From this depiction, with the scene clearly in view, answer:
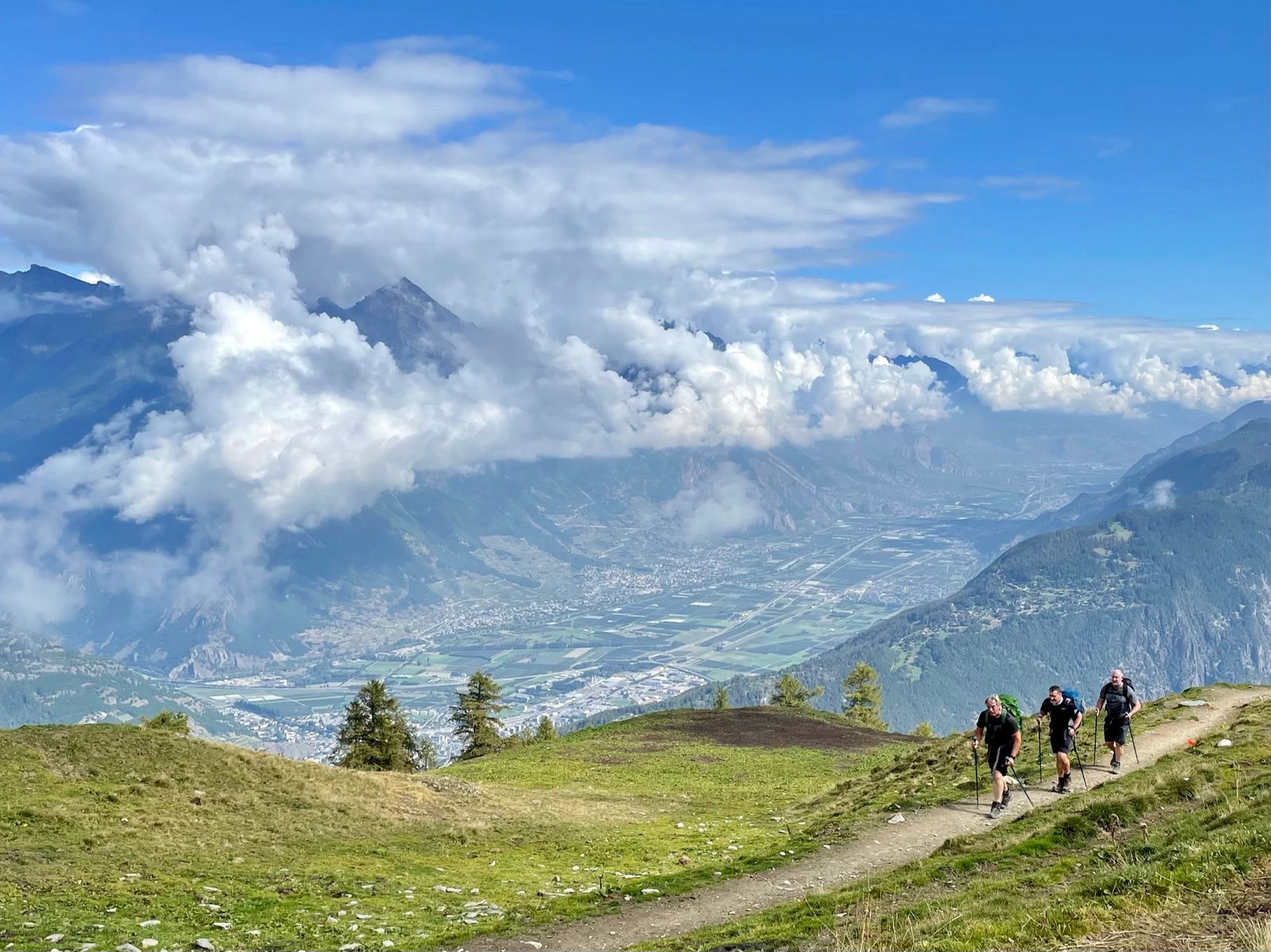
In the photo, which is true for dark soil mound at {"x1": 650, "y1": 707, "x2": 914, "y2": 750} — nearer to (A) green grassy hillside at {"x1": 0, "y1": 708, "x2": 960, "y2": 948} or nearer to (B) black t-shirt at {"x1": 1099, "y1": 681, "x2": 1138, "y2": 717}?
(A) green grassy hillside at {"x1": 0, "y1": 708, "x2": 960, "y2": 948}

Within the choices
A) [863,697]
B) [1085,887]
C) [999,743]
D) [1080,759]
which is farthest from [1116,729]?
[863,697]

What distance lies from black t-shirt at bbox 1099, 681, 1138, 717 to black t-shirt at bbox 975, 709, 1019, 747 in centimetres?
475

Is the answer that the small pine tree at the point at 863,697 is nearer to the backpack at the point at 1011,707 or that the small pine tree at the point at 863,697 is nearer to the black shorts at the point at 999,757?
the black shorts at the point at 999,757

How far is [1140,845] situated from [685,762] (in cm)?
4482

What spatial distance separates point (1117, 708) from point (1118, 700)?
0.35 meters

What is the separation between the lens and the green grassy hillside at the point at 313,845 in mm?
18188

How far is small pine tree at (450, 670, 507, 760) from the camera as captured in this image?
279 feet

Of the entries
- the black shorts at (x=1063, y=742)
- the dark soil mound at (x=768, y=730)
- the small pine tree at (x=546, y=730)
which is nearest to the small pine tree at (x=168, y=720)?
the dark soil mound at (x=768, y=730)

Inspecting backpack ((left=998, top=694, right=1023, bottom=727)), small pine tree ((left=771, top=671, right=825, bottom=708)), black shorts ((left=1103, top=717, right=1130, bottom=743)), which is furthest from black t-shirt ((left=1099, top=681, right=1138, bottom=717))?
small pine tree ((left=771, top=671, right=825, bottom=708))

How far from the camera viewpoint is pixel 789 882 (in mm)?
20531

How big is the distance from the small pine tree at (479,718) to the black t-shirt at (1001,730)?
66.0m

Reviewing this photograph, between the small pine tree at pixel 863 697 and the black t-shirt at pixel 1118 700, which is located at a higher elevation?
the black t-shirt at pixel 1118 700

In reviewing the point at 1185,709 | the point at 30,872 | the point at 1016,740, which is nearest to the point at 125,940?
the point at 30,872

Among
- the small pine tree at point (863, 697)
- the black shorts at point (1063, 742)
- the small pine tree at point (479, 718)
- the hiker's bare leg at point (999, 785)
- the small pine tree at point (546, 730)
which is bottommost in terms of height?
the small pine tree at point (863, 697)
